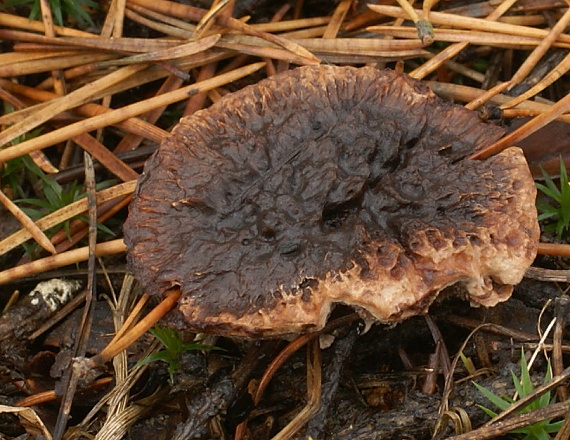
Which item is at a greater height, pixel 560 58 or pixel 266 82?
pixel 266 82

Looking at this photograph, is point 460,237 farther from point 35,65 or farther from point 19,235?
point 35,65

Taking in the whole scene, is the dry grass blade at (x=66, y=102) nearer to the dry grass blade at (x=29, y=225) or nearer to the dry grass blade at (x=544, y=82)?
the dry grass blade at (x=29, y=225)

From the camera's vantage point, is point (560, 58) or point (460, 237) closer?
point (460, 237)

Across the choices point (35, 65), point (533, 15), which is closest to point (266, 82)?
point (35, 65)

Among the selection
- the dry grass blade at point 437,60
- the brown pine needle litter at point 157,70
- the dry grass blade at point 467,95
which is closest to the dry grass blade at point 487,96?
the brown pine needle litter at point 157,70

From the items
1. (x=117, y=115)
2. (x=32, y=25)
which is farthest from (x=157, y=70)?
(x=32, y=25)

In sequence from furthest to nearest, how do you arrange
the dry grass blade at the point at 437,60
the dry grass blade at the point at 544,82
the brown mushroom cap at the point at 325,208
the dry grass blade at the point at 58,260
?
the dry grass blade at the point at 437,60, the dry grass blade at the point at 544,82, the dry grass blade at the point at 58,260, the brown mushroom cap at the point at 325,208

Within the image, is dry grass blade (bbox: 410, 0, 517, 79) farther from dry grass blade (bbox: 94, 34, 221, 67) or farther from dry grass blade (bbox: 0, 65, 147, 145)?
dry grass blade (bbox: 0, 65, 147, 145)

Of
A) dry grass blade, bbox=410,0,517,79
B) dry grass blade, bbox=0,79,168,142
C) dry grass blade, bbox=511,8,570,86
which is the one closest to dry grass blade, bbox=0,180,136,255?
dry grass blade, bbox=0,79,168,142
